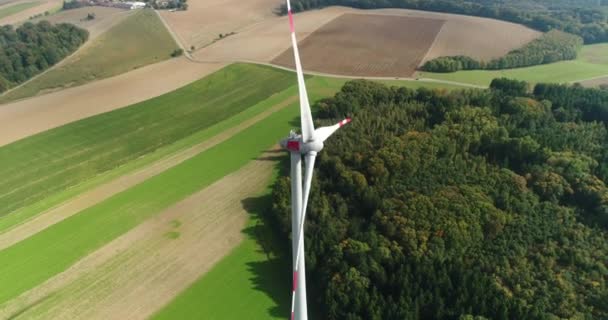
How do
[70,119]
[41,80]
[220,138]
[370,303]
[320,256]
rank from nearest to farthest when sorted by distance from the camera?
[370,303], [320,256], [220,138], [70,119], [41,80]

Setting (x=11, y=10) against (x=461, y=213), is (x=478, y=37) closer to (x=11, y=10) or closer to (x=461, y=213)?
(x=461, y=213)

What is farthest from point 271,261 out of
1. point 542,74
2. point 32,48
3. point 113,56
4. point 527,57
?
point 32,48

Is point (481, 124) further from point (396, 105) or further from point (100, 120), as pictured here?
point (100, 120)

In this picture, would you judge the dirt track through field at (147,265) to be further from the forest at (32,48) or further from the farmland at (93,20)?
the farmland at (93,20)

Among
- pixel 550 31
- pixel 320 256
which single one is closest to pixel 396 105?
pixel 320 256

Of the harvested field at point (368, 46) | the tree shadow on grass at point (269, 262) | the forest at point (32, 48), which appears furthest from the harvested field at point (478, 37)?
the forest at point (32, 48)
